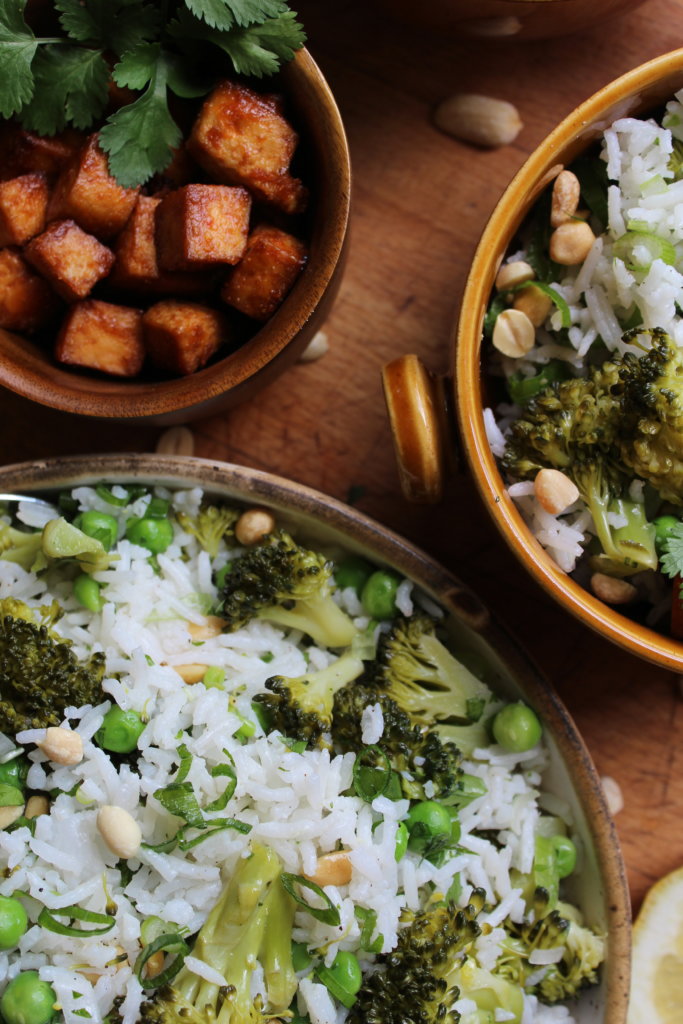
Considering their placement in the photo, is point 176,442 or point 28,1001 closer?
point 28,1001

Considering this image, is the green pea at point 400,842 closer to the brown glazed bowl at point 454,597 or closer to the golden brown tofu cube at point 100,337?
the brown glazed bowl at point 454,597

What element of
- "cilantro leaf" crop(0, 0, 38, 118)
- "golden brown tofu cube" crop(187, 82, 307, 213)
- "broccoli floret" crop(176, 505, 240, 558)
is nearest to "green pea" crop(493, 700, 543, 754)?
"broccoli floret" crop(176, 505, 240, 558)

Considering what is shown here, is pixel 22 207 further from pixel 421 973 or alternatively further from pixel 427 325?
pixel 421 973

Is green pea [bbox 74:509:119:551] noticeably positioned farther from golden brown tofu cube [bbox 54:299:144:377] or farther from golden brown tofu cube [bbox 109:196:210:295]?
golden brown tofu cube [bbox 109:196:210:295]

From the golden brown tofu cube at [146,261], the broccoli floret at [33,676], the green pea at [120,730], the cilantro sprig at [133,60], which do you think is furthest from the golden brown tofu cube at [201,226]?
the green pea at [120,730]

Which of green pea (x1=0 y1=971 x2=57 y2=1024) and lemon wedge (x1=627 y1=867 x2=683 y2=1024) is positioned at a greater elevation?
lemon wedge (x1=627 y1=867 x2=683 y2=1024)

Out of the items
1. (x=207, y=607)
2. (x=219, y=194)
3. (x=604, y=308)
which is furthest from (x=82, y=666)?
(x=604, y=308)

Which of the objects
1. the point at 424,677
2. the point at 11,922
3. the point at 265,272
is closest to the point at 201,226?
the point at 265,272
